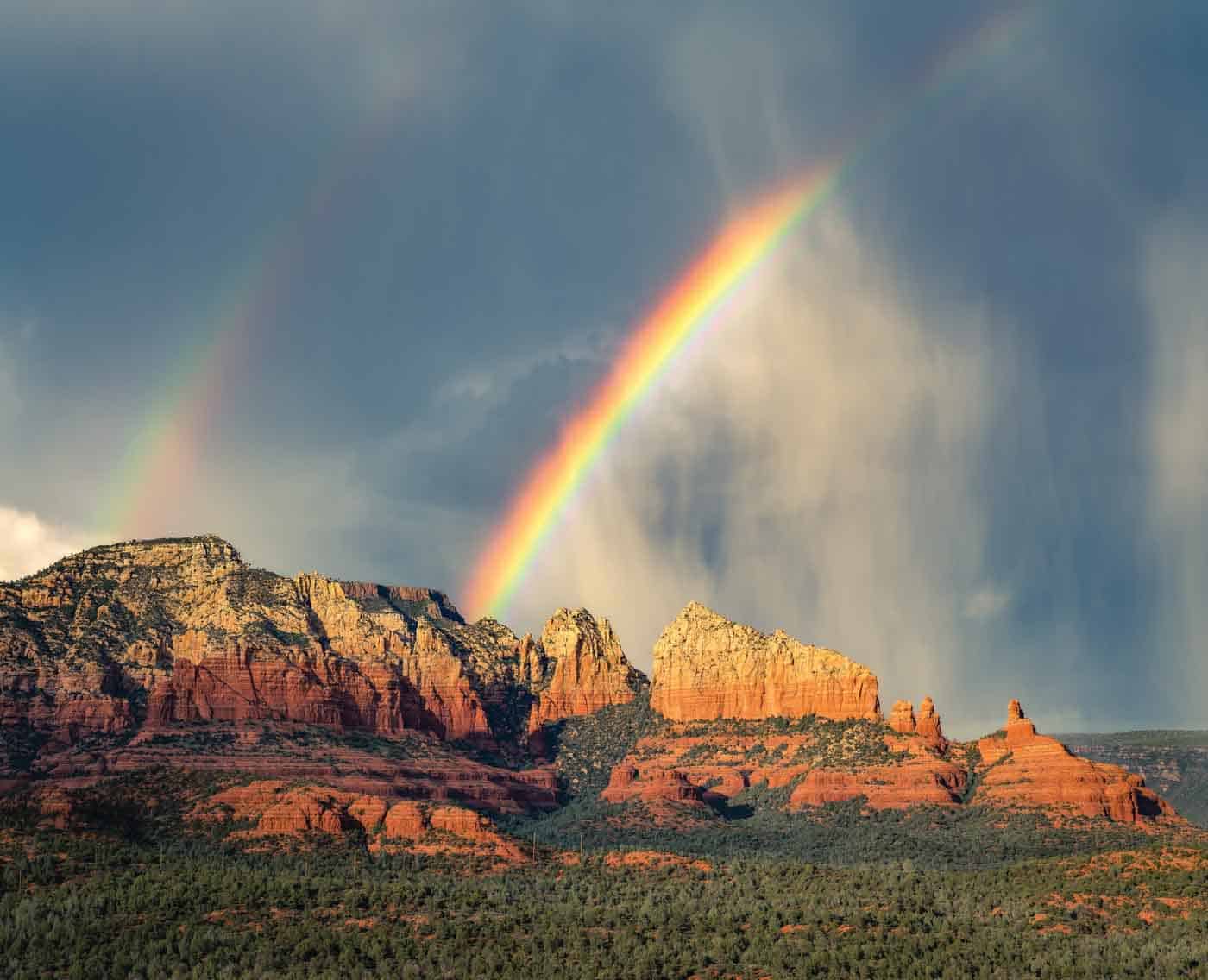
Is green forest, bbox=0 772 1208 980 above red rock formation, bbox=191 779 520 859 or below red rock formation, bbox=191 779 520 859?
below

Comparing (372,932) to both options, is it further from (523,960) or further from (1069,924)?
(1069,924)

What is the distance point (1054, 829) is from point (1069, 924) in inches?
2841

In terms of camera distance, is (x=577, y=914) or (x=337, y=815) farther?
(x=337, y=815)

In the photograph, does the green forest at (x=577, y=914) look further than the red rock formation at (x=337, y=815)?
No

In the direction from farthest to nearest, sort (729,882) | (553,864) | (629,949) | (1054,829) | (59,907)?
(1054,829)
(553,864)
(729,882)
(59,907)
(629,949)

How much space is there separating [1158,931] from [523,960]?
52466mm

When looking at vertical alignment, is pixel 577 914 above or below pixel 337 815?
below

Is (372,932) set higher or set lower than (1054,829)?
lower

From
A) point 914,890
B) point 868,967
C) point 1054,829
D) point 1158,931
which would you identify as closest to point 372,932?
point 868,967

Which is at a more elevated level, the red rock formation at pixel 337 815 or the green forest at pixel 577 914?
the red rock formation at pixel 337 815

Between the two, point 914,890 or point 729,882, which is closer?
point 914,890

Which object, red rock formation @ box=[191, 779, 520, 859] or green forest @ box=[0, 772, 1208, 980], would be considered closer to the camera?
green forest @ box=[0, 772, 1208, 980]

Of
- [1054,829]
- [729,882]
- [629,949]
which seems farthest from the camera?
[1054,829]

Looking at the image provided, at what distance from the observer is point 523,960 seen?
363 ft
